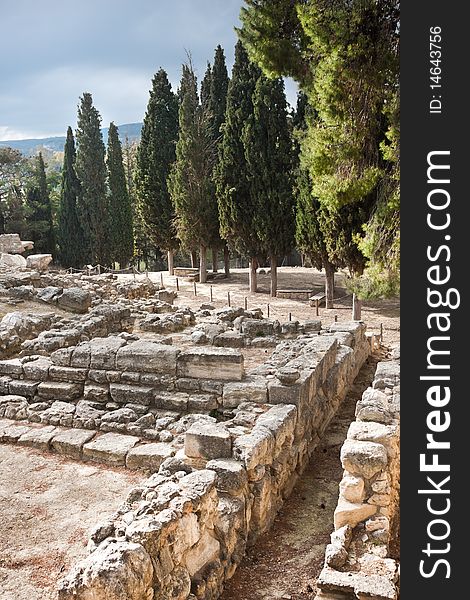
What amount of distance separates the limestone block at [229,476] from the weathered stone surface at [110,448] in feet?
6.36

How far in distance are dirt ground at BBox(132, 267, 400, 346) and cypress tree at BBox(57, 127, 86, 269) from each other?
29.3ft

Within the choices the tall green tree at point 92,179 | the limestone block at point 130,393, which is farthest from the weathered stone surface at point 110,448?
the tall green tree at point 92,179

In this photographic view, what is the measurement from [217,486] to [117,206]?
33.6 metres

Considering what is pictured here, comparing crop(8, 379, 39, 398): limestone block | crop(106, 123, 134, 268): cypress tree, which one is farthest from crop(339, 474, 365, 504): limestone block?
crop(106, 123, 134, 268): cypress tree

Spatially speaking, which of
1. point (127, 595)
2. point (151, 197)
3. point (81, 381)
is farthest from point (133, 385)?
point (151, 197)

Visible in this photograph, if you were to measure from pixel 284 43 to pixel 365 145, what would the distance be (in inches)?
186

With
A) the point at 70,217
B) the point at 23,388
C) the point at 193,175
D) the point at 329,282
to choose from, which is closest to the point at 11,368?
the point at 23,388

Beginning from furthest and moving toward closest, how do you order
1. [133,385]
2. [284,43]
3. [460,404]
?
1. [284,43]
2. [133,385]
3. [460,404]

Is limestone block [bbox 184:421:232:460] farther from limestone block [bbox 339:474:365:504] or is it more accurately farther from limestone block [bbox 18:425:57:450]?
limestone block [bbox 18:425:57:450]

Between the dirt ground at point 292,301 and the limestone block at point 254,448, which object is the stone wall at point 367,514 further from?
the dirt ground at point 292,301

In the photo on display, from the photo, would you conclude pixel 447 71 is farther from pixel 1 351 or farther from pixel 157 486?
pixel 1 351

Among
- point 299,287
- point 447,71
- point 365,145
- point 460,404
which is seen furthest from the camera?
point 299,287

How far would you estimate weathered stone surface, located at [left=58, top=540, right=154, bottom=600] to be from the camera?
3.47m

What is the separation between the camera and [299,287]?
2544cm
